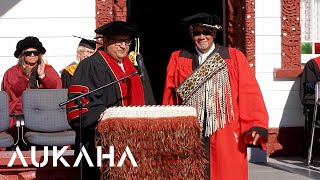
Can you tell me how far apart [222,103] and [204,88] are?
0.18m

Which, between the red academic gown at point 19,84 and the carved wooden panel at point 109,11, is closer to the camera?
the red academic gown at point 19,84

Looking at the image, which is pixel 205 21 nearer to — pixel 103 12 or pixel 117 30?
pixel 117 30

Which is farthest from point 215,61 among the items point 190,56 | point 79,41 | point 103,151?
point 79,41

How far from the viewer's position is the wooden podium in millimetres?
4988

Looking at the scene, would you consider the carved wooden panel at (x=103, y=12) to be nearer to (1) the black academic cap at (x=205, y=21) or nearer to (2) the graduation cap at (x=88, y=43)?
(2) the graduation cap at (x=88, y=43)

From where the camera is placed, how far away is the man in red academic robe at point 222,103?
5.90 meters

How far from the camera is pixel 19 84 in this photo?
905 cm

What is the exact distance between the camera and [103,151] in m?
5.03

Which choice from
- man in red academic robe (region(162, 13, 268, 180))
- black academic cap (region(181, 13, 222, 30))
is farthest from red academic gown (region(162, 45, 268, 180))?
black academic cap (region(181, 13, 222, 30))

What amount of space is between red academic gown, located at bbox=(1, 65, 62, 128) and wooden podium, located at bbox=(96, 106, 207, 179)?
4069 mm

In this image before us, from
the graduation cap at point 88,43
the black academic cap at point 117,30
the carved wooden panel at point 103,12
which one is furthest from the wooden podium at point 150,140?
the carved wooden panel at point 103,12

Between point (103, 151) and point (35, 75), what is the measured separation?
422 cm

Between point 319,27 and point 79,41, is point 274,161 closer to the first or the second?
point 319,27

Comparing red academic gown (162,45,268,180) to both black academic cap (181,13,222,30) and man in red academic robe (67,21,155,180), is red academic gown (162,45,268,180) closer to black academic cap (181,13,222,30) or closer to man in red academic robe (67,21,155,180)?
black academic cap (181,13,222,30)
